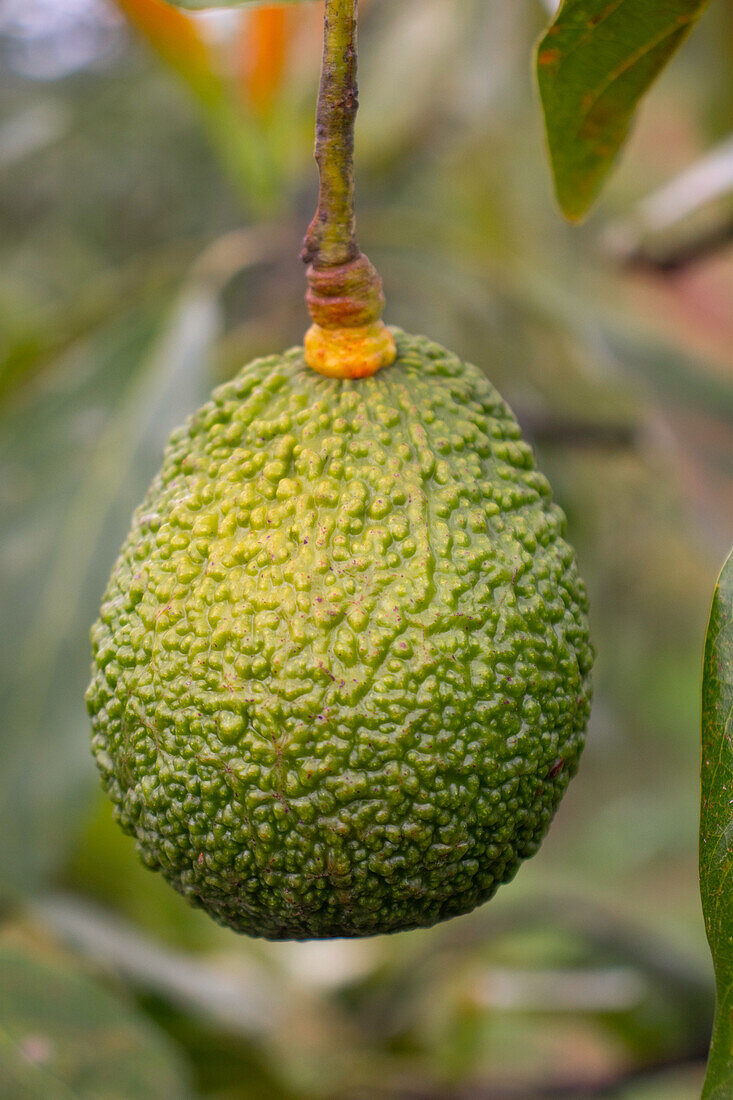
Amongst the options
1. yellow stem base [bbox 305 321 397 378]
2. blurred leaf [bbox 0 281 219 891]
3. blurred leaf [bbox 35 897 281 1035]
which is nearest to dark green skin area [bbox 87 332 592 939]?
yellow stem base [bbox 305 321 397 378]

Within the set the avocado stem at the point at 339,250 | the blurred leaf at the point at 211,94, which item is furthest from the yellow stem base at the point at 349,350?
the blurred leaf at the point at 211,94

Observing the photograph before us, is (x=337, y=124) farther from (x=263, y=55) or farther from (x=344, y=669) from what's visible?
(x=263, y=55)

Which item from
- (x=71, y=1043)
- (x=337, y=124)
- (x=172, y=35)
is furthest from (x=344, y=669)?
(x=172, y=35)

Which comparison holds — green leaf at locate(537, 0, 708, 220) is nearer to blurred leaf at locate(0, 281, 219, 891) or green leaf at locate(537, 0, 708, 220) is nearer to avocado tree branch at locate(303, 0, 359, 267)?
avocado tree branch at locate(303, 0, 359, 267)

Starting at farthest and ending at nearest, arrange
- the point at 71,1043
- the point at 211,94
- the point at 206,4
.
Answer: the point at 211,94
the point at 71,1043
the point at 206,4

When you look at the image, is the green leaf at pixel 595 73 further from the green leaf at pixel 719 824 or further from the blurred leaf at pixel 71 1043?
the blurred leaf at pixel 71 1043

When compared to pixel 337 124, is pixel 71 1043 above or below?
below

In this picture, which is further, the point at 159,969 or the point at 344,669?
the point at 159,969
